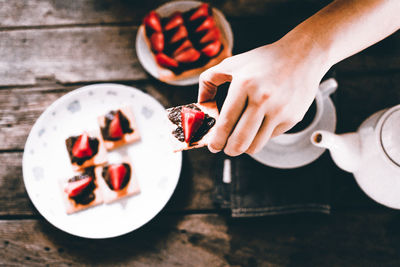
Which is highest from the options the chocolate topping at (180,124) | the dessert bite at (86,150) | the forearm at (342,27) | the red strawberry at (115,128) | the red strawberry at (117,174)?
the forearm at (342,27)

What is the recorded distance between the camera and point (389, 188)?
60 cm

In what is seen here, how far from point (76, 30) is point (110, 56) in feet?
0.38

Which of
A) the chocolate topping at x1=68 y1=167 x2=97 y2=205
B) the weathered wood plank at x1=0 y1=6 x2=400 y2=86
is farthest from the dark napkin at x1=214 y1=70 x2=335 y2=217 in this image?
the chocolate topping at x1=68 y1=167 x2=97 y2=205

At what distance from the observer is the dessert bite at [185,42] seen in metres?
0.77

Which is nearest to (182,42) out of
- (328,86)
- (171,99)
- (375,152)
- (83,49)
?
(171,99)

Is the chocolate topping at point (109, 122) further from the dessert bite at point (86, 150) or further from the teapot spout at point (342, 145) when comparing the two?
the teapot spout at point (342, 145)

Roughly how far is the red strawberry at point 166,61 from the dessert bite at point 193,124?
0.61 feet

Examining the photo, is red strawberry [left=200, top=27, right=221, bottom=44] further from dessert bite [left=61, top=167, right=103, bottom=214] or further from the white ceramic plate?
dessert bite [left=61, top=167, right=103, bottom=214]

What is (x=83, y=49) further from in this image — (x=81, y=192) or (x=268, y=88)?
(x=268, y=88)

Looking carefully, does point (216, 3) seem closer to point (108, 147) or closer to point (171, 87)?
point (171, 87)

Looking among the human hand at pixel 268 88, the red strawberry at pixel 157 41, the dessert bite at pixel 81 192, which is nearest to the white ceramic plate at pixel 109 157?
the dessert bite at pixel 81 192

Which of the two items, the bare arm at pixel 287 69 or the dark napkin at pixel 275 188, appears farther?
the dark napkin at pixel 275 188

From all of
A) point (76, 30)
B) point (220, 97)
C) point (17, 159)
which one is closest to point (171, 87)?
point (220, 97)

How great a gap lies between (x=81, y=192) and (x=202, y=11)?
1.69ft
